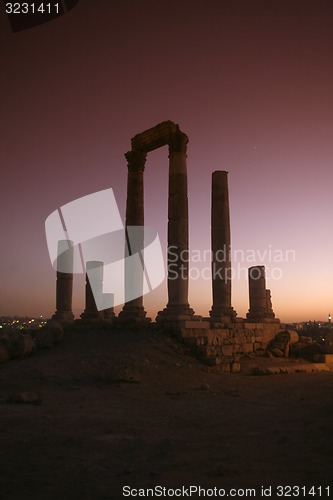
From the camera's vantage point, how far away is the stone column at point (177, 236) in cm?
2078

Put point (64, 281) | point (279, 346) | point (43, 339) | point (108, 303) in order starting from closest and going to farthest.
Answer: point (43, 339), point (279, 346), point (64, 281), point (108, 303)

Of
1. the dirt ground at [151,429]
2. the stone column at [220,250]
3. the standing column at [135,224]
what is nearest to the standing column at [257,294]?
the stone column at [220,250]

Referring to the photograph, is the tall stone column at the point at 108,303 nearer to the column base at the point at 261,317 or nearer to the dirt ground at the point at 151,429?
the column base at the point at 261,317

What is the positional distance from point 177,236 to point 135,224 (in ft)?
11.4

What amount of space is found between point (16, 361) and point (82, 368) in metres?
3.27

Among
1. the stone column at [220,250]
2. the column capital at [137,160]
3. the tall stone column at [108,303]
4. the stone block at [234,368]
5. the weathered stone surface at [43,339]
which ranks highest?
the column capital at [137,160]

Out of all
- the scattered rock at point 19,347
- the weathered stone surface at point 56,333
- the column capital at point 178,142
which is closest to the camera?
the scattered rock at point 19,347

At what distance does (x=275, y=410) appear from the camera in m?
9.45

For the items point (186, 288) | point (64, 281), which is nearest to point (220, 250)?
point (186, 288)

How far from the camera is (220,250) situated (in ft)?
77.5

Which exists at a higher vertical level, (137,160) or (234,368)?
(137,160)

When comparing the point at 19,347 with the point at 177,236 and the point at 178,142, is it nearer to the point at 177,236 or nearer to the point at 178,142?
the point at 177,236

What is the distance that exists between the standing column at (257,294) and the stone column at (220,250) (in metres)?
3.75

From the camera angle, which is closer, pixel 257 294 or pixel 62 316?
pixel 257 294
